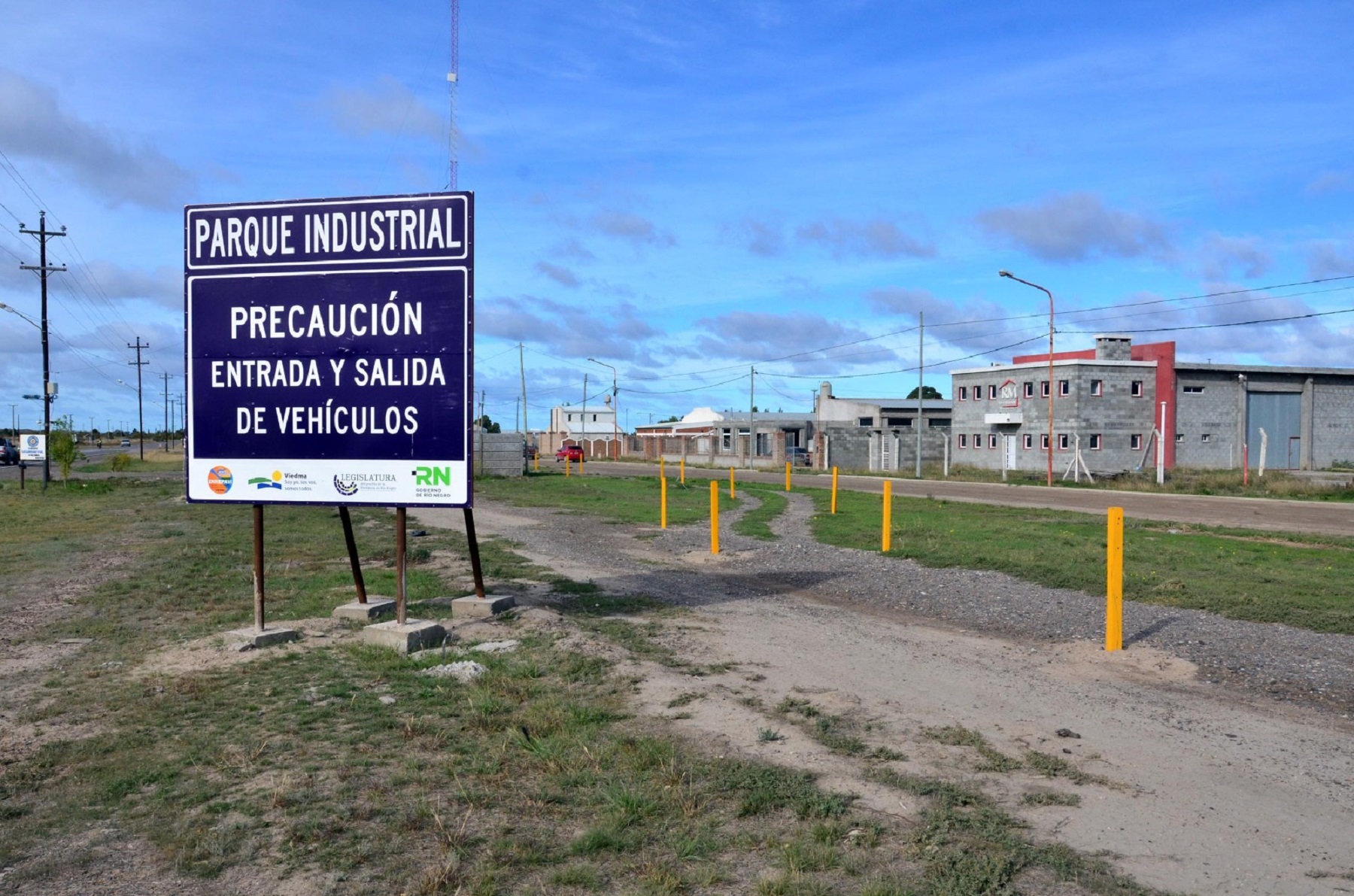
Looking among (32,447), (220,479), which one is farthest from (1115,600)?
(32,447)

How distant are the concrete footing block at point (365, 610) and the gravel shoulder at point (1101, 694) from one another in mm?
2936

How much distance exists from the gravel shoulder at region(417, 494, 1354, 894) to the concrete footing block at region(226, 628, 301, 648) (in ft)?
11.8

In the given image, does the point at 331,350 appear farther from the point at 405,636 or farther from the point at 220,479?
the point at 405,636

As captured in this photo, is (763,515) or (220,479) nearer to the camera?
(220,479)

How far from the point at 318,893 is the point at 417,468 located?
535 centimetres

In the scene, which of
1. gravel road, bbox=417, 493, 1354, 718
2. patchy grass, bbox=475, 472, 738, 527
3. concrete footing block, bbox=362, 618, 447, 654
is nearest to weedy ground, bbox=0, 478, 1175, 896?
concrete footing block, bbox=362, 618, 447, 654

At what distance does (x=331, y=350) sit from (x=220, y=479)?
5.55ft

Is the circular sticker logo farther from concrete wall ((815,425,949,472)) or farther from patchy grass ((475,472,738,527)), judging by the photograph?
concrete wall ((815,425,949,472))

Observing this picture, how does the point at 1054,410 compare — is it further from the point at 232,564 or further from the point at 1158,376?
the point at 232,564

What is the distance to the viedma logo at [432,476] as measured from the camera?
9180mm

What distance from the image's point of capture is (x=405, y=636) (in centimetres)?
888

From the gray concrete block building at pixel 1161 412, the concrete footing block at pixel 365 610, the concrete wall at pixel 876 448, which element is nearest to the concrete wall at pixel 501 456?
the concrete wall at pixel 876 448

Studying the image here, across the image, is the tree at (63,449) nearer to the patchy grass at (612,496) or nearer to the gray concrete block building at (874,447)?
the patchy grass at (612,496)

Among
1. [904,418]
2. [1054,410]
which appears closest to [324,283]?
[1054,410]
